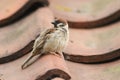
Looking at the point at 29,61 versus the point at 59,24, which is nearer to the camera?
the point at 29,61

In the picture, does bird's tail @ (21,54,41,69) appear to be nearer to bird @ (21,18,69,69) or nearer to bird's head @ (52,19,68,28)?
bird @ (21,18,69,69)

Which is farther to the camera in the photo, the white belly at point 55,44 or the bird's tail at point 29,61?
the white belly at point 55,44

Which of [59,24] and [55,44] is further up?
[59,24]

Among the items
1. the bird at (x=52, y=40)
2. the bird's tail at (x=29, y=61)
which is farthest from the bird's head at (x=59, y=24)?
the bird's tail at (x=29, y=61)

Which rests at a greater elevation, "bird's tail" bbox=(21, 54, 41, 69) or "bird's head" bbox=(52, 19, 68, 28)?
"bird's head" bbox=(52, 19, 68, 28)

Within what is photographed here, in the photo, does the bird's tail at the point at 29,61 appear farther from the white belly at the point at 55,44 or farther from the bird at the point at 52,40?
the white belly at the point at 55,44

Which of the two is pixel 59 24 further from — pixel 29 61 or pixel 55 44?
pixel 29 61

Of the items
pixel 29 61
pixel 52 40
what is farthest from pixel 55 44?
pixel 29 61

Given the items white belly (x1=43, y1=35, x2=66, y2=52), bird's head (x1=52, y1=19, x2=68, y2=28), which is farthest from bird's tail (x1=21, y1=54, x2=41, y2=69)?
bird's head (x1=52, y1=19, x2=68, y2=28)

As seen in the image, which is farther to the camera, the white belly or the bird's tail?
the white belly

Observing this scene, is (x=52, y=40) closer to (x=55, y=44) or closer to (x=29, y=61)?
(x=55, y=44)
